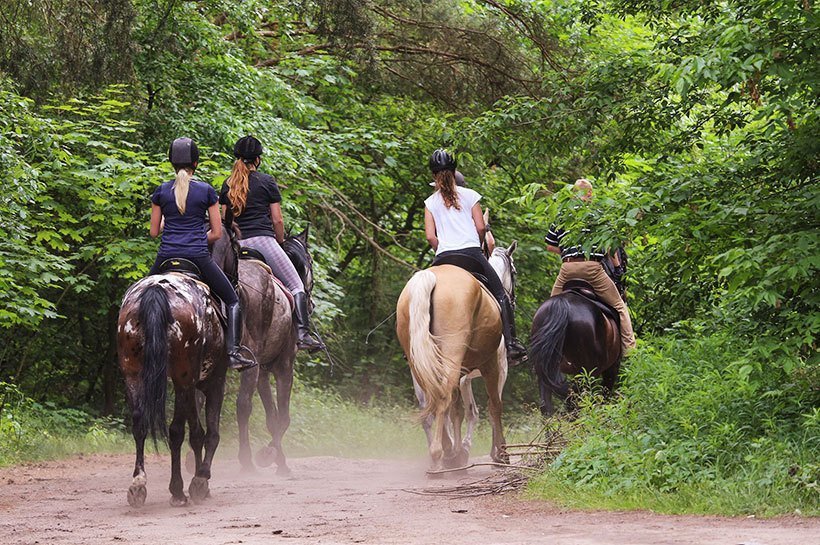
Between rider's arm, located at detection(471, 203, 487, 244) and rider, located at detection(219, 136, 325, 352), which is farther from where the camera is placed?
rider, located at detection(219, 136, 325, 352)

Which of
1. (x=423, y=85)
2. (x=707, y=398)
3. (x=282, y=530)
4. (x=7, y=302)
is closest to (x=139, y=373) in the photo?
(x=282, y=530)

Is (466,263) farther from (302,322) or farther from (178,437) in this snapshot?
(178,437)

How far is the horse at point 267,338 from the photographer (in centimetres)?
1203

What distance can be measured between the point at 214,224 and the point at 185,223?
Result: 16.0 inches

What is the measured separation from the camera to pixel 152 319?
9.00 m

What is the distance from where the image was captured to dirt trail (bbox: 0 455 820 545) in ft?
22.2

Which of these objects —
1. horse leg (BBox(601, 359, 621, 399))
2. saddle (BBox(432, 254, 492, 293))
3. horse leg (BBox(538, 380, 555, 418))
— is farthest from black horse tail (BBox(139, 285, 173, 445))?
horse leg (BBox(601, 359, 621, 399))

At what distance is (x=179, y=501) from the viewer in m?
9.48

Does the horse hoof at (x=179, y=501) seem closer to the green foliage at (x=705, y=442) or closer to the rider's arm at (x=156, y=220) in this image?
the rider's arm at (x=156, y=220)

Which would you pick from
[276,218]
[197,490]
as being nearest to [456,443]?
[276,218]

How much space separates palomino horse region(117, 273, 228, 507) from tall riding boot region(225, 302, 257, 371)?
0.27m

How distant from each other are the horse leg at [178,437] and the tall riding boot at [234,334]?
73 centimetres

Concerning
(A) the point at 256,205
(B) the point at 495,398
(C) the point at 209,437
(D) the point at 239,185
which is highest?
(D) the point at 239,185

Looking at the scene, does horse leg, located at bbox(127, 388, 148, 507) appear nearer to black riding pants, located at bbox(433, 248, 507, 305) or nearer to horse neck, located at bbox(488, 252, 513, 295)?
black riding pants, located at bbox(433, 248, 507, 305)
